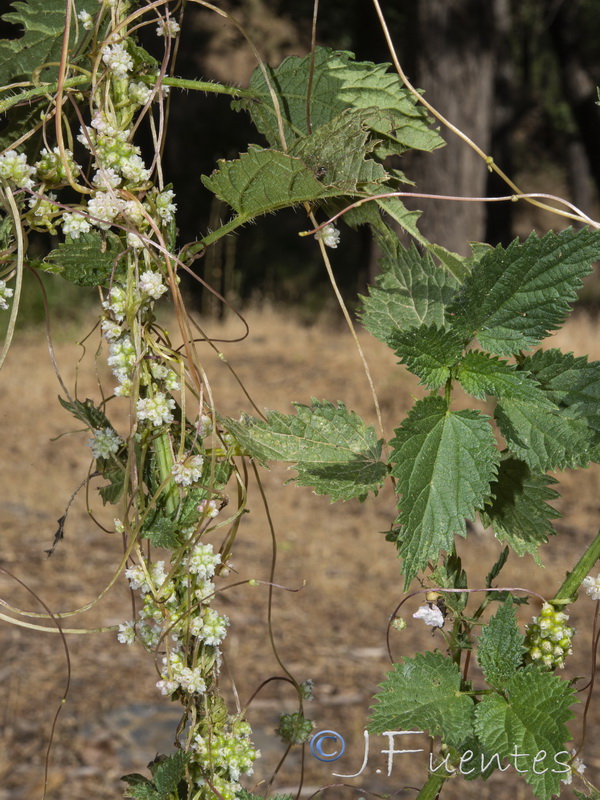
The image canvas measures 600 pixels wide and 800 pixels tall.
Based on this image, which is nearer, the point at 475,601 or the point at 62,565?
the point at 475,601

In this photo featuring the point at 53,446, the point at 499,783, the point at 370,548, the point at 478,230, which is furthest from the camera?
the point at 478,230

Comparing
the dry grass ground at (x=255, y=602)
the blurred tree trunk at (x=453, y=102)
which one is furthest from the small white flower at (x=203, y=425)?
the blurred tree trunk at (x=453, y=102)

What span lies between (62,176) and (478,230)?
17.7 feet

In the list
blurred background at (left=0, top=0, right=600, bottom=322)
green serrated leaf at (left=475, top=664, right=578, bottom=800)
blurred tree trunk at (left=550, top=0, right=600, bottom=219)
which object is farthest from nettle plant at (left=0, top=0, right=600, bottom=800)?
blurred tree trunk at (left=550, top=0, right=600, bottom=219)

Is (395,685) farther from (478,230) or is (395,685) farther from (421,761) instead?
(478,230)

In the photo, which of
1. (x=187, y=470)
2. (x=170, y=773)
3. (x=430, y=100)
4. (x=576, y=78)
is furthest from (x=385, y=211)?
(x=576, y=78)

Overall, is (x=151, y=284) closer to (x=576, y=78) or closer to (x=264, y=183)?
(x=264, y=183)

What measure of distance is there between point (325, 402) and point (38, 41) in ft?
1.41

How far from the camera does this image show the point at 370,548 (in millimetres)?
4062

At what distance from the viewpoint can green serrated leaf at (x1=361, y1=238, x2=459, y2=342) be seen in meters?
0.80

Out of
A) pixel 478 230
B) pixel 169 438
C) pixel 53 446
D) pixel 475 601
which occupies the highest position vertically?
pixel 169 438

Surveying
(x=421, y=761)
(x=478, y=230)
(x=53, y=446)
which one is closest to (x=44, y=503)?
(x=53, y=446)

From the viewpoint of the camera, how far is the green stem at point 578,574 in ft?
2.29

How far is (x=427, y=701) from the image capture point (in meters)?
0.71
